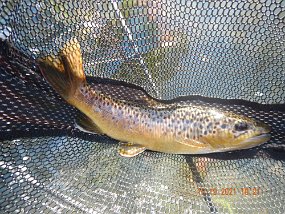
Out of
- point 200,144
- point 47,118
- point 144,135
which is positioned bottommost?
point 200,144

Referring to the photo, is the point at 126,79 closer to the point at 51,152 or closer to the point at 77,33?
Answer: the point at 77,33

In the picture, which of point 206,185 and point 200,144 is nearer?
point 200,144

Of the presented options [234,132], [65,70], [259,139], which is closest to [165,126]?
[234,132]

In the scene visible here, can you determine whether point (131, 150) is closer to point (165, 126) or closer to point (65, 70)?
point (165, 126)

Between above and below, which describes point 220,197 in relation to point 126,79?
below

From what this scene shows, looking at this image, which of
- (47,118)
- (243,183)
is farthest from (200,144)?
(47,118)

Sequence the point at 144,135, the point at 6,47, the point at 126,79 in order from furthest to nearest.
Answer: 1. the point at 126,79
2. the point at 144,135
3. the point at 6,47
